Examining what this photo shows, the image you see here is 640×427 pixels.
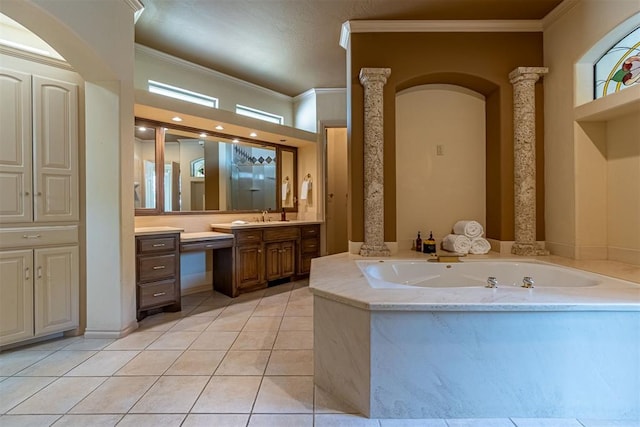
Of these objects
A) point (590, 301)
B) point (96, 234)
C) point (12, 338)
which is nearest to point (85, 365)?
point (12, 338)

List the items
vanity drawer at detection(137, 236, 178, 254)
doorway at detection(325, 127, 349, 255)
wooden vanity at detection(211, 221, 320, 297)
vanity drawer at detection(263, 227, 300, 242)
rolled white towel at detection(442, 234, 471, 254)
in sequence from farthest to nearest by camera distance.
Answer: doorway at detection(325, 127, 349, 255)
vanity drawer at detection(263, 227, 300, 242)
wooden vanity at detection(211, 221, 320, 297)
rolled white towel at detection(442, 234, 471, 254)
vanity drawer at detection(137, 236, 178, 254)

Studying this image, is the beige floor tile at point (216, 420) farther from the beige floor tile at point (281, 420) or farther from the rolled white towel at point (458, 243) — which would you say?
the rolled white towel at point (458, 243)

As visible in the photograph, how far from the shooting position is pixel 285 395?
1.63 metres

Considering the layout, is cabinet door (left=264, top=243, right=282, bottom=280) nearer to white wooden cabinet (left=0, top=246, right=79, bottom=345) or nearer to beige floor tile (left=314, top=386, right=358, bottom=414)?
white wooden cabinet (left=0, top=246, right=79, bottom=345)


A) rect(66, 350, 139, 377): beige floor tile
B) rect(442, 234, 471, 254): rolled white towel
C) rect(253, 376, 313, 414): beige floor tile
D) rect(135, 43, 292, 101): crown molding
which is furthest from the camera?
rect(135, 43, 292, 101): crown molding

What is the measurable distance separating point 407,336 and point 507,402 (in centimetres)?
60

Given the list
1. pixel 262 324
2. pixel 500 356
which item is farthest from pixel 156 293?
pixel 500 356

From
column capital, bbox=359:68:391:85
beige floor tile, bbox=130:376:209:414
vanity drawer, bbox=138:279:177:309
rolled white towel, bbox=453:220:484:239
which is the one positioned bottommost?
beige floor tile, bbox=130:376:209:414

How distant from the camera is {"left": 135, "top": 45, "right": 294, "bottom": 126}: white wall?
322 cm

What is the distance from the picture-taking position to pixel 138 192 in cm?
317

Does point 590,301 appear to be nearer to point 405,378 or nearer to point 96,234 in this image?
point 405,378

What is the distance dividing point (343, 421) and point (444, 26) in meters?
3.31

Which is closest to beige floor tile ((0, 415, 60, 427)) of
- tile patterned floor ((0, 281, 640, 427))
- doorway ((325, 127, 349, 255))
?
tile patterned floor ((0, 281, 640, 427))

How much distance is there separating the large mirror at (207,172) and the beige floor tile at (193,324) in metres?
1.35
